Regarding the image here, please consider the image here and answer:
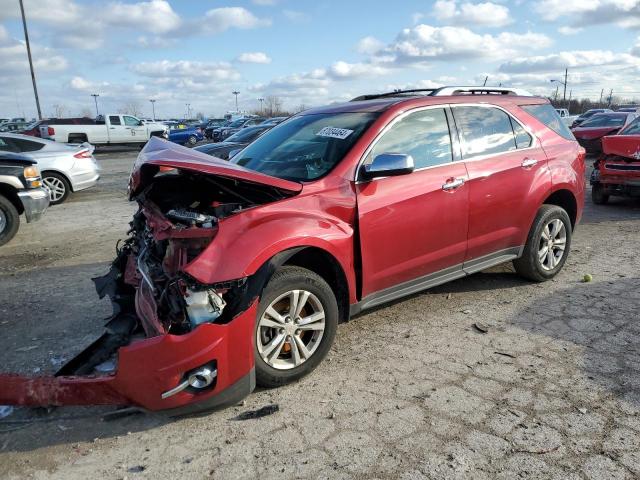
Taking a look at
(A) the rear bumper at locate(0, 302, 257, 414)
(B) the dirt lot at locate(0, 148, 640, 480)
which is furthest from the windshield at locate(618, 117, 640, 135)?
(A) the rear bumper at locate(0, 302, 257, 414)

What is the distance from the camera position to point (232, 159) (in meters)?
4.51

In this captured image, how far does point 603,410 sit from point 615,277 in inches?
110

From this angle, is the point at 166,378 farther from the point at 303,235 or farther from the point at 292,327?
the point at 303,235

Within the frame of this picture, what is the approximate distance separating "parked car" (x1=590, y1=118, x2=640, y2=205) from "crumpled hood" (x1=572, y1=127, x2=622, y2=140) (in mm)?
7760

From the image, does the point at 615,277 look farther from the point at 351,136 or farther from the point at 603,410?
the point at 351,136

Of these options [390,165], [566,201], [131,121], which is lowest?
[566,201]

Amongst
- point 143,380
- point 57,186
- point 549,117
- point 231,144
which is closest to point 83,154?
point 57,186

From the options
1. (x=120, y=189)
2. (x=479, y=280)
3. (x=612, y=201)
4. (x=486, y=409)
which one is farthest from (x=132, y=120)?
(x=486, y=409)

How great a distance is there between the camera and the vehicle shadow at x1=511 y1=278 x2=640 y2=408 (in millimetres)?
3248

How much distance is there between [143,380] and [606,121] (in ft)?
61.7

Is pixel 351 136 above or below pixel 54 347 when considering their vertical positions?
above

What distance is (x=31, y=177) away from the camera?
24.6 ft

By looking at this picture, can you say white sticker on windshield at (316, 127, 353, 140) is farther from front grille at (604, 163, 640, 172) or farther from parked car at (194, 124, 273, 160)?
front grille at (604, 163, 640, 172)

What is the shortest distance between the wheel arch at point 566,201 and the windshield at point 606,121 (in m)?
13.9
